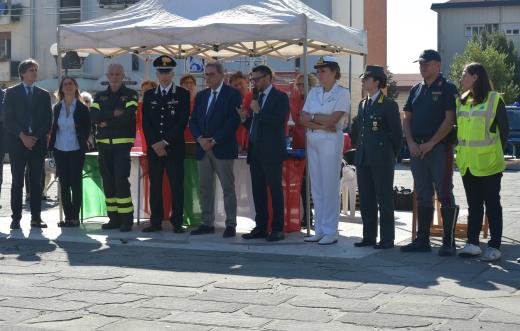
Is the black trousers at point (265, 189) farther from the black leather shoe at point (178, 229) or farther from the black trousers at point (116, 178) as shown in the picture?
the black trousers at point (116, 178)

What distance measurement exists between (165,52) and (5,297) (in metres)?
7.25

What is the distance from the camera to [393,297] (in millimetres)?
7547

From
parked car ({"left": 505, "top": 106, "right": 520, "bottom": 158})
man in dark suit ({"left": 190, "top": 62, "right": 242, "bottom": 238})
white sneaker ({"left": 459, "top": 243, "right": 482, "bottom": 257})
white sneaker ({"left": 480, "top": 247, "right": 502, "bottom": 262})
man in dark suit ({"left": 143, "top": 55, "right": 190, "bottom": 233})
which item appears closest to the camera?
white sneaker ({"left": 480, "top": 247, "right": 502, "bottom": 262})

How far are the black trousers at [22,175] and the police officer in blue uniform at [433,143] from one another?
15.6 ft

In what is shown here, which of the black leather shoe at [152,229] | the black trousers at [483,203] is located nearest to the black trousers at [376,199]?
the black trousers at [483,203]

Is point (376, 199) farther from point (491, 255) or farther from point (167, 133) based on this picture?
point (167, 133)

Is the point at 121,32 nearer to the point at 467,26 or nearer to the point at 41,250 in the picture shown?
the point at 41,250

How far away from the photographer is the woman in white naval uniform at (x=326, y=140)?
34.6ft

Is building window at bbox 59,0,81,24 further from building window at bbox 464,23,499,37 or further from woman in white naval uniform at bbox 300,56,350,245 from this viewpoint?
woman in white naval uniform at bbox 300,56,350,245

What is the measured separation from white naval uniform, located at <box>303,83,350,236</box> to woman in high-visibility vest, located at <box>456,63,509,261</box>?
1.52 m

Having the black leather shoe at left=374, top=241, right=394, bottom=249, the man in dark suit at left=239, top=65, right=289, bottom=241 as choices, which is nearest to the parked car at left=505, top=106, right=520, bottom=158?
the man in dark suit at left=239, top=65, right=289, bottom=241

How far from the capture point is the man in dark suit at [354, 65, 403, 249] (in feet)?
33.3

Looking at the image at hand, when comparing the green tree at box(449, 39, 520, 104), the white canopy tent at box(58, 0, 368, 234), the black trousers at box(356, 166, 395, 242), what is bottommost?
the black trousers at box(356, 166, 395, 242)

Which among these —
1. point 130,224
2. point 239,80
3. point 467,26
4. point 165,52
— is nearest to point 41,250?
point 130,224
